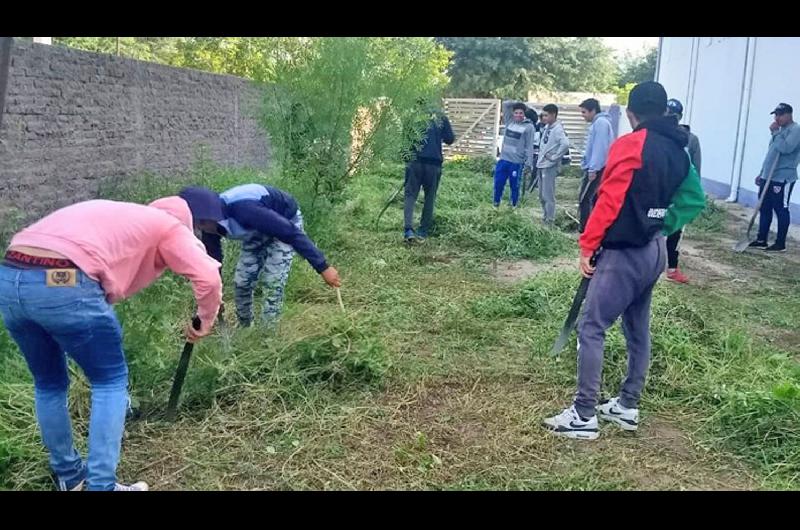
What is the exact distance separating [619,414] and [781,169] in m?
6.50

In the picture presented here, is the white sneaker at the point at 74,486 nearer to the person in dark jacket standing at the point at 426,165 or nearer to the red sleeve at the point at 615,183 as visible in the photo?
the red sleeve at the point at 615,183

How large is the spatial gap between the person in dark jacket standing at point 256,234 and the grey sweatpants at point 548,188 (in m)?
5.70

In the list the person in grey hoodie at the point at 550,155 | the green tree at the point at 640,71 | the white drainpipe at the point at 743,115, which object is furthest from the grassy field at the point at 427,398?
the green tree at the point at 640,71

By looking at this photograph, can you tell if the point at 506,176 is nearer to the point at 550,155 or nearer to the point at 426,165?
the point at 550,155

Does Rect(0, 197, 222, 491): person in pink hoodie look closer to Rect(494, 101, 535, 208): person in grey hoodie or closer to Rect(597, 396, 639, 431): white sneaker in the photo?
Rect(597, 396, 639, 431): white sneaker

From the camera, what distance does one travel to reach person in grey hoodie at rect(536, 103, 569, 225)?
31.3 ft

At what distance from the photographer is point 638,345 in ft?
12.6

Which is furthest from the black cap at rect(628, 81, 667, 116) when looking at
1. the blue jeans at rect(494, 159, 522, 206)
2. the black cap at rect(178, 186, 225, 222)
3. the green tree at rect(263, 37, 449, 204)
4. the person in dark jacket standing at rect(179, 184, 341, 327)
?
the blue jeans at rect(494, 159, 522, 206)

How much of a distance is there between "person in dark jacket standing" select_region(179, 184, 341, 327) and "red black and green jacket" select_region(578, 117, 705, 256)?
1.53 meters

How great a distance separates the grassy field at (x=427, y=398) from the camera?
331 cm

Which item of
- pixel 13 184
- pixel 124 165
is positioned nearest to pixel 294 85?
pixel 124 165

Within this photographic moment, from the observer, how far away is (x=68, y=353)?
104 inches

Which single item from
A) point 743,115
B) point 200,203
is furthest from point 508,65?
point 200,203
